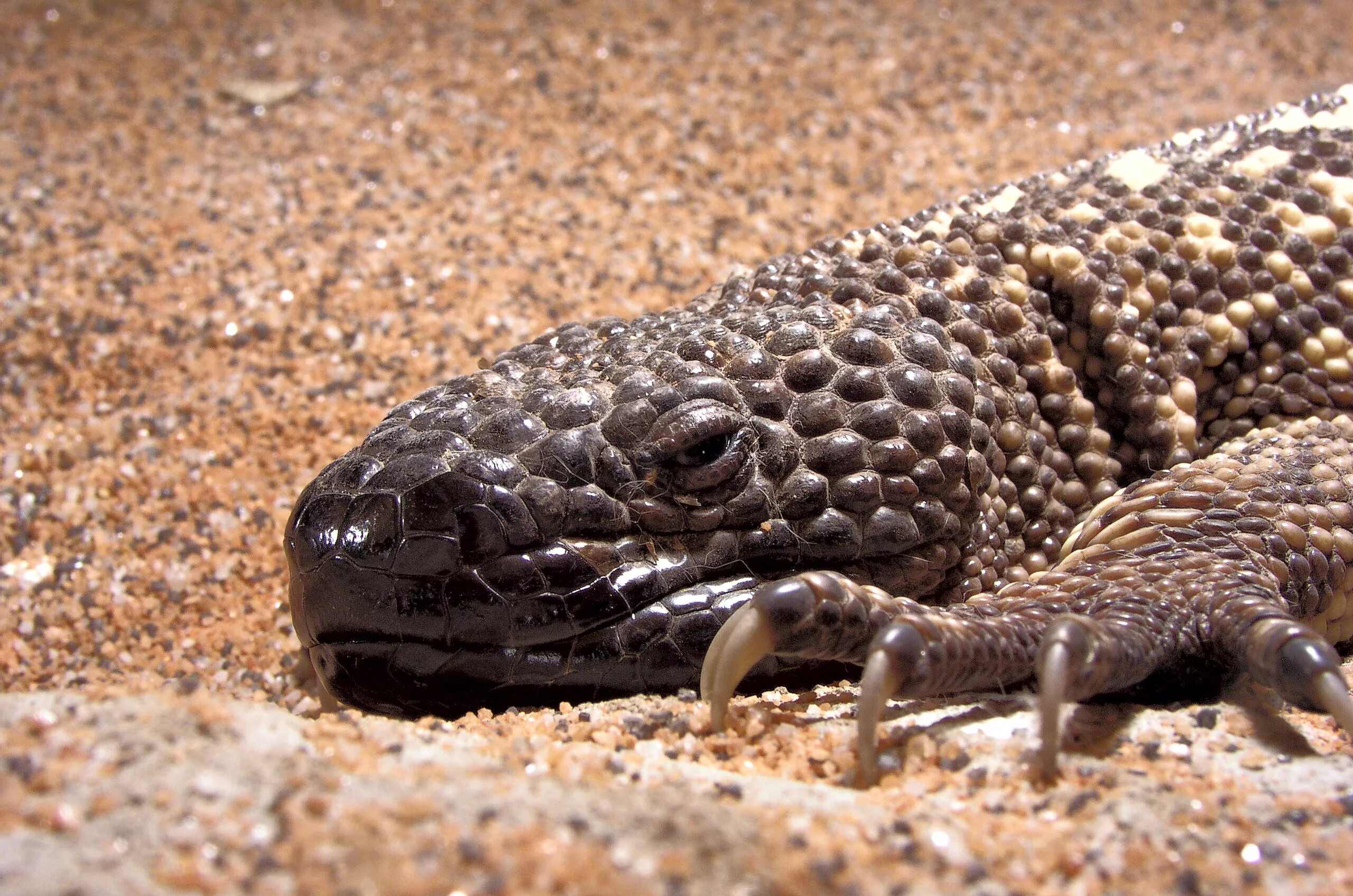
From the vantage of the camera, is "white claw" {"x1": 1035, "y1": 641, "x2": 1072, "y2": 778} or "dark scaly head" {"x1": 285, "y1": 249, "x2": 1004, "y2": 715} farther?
"dark scaly head" {"x1": 285, "y1": 249, "x2": 1004, "y2": 715}

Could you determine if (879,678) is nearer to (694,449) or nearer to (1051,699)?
(1051,699)

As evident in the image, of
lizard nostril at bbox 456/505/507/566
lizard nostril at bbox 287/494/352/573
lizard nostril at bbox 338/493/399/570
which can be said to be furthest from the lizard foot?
lizard nostril at bbox 287/494/352/573

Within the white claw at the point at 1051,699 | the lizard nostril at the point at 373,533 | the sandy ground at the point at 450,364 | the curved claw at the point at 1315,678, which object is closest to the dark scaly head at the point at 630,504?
→ the lizard nostril at the point at 373,533

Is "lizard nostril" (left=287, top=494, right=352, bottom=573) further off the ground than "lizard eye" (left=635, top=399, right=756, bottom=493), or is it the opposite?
"lizard eye" (left=635, top=399, right=756, bottom=493)

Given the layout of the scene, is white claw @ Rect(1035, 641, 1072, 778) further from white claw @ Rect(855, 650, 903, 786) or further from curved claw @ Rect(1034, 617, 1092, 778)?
white claw @ Rect(855, 650, 903, 786)

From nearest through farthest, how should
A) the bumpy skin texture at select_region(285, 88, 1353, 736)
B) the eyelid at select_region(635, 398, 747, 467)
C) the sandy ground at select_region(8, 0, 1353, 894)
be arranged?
the sandy ground at select_region(8, 0, 1353, 894), the bumpy skin texture at select_region(285, 88, 1353, 736), the eyelid at select_region(635, 398, 747, 467)

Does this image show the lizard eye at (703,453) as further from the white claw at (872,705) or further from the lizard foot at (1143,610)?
the white claw at (872,705)

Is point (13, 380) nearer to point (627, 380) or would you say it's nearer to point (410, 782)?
point (627, 380)
